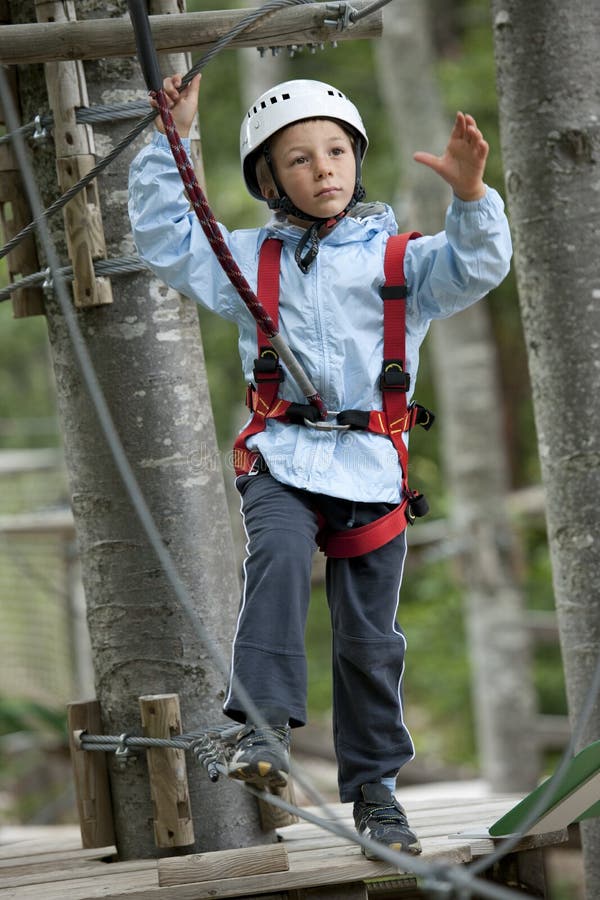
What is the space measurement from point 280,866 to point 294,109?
1.58 metres

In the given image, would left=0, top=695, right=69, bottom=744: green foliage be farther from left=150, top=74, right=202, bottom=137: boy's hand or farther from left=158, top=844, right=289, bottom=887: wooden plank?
left=150, top=74, right=202, bottom=137: boy's hand

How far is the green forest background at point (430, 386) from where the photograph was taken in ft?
39.6

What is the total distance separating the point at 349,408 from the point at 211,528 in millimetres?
609

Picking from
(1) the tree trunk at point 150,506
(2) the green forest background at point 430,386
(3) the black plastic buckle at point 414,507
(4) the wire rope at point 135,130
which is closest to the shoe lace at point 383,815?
(1) the tree trunk at point 150,506

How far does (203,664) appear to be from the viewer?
3.08 meters

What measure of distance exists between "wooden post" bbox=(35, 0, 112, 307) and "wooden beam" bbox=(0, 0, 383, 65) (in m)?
0.17

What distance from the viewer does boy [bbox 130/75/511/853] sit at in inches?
104

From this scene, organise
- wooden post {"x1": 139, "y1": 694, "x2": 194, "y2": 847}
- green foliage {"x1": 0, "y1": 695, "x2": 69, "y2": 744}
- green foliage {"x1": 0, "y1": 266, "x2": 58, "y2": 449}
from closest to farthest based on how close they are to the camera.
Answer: wooden post {"x1": 139, "y1": 694, "x2": 194, "y2": 847}, green foliage {"x1": 0, "y1": 695, "x2": 69, "y2": 744}, green foliage {"x1": 0, "y1": 266, "x2": 58, "y2": 449}

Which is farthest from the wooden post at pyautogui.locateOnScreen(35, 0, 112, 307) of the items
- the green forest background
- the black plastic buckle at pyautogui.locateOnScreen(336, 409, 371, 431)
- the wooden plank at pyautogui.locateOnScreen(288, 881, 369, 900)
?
the green forest background

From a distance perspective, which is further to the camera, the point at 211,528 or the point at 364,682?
the point at 211,528

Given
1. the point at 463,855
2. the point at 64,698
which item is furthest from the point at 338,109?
the point at 64,698

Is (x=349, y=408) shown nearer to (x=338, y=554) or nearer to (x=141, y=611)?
(x=338, y=554)

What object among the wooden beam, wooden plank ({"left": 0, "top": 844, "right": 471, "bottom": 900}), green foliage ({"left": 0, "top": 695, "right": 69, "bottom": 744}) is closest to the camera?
wooden plank ({"left": 0, "top": 844, "right": 471, "bottom": 900})

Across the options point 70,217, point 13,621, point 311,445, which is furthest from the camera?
point 13,621
